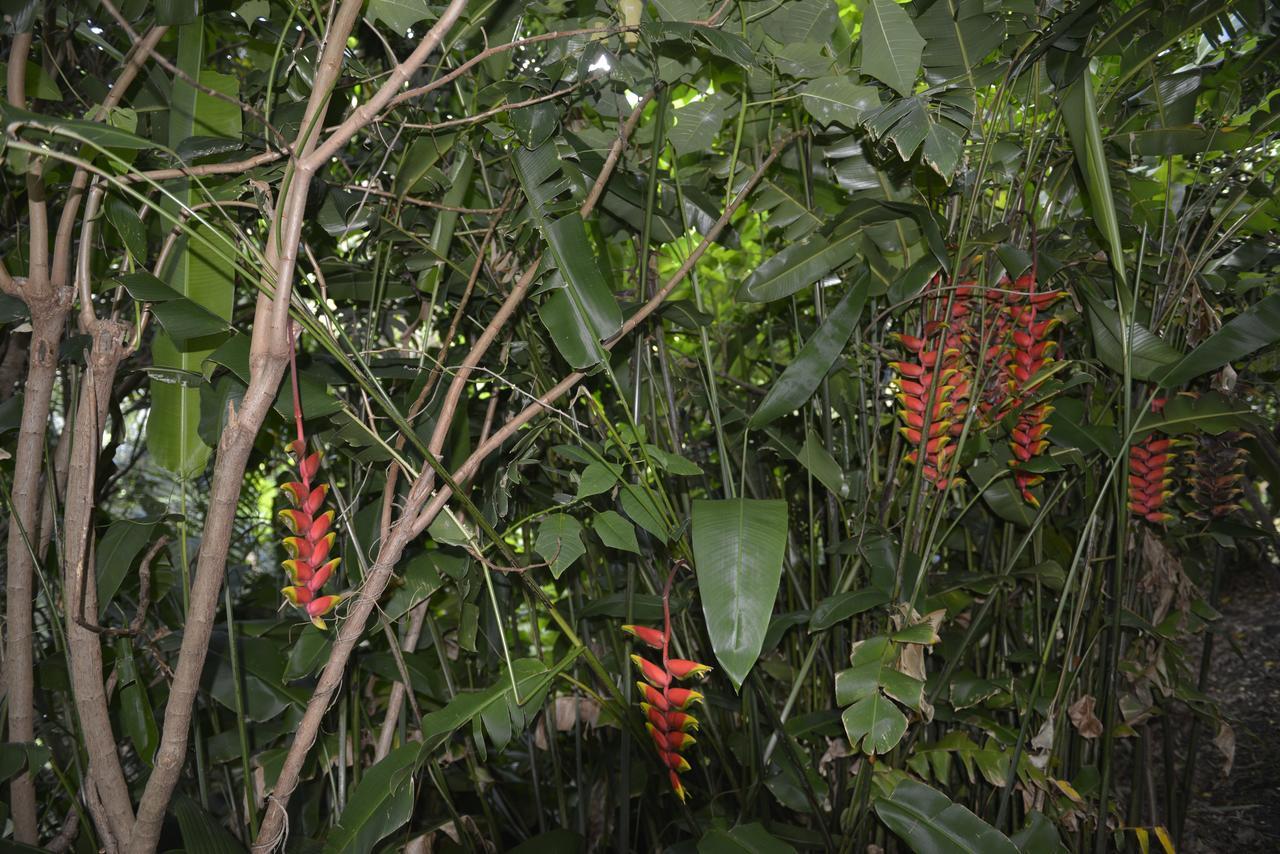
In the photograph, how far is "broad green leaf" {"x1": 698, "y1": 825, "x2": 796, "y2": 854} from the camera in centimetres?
98

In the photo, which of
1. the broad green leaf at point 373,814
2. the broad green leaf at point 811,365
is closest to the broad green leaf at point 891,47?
the broad green leaf at point 811,365

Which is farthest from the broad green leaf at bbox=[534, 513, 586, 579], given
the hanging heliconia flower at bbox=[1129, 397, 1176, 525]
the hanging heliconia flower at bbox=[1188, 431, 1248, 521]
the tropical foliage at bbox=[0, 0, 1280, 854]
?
the hanging heliconia flower at bbox=[1188, 431, 1248, 521]

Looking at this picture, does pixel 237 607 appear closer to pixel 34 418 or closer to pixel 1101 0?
pixel 34 418

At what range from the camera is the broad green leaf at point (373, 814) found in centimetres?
91

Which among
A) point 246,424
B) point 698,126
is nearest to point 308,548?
point 246,424

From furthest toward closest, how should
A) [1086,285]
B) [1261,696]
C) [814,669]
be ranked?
[1261,696], [814,669], [1086,285]

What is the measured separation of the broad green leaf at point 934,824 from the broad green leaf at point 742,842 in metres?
0.17

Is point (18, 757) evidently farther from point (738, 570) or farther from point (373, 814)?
point (738, 570)

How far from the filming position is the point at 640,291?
1.17 metres

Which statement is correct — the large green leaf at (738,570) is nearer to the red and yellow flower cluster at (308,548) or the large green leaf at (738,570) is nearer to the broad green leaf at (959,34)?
the red and yellow flower cluster at (308,548)

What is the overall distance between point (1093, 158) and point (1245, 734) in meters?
1.68

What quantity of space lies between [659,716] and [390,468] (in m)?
0.48

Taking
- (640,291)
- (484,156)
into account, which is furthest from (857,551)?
(484,156)

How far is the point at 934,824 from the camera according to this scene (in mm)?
1065
